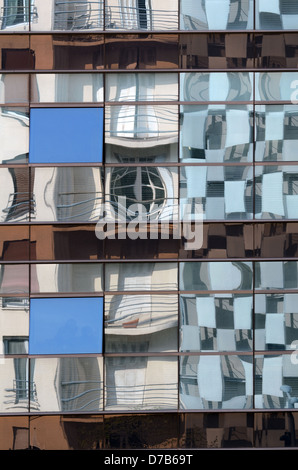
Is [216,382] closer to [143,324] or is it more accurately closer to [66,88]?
[143,324]

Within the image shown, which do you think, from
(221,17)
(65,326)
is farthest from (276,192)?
(65,326)

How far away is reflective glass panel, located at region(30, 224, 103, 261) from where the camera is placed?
41.2 ft

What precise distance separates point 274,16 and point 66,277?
7210 millimetres

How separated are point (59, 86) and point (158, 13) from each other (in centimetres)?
266

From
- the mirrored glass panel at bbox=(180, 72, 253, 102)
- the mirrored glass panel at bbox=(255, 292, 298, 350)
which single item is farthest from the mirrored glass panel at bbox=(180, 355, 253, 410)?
the mirrored glass panel at bbox=(180, 72, 253, 102)

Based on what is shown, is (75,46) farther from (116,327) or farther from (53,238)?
(116,327)

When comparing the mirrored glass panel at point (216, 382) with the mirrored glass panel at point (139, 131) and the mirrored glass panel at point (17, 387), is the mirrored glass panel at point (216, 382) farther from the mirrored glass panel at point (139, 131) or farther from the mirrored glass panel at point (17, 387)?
the mirrored glass panel at point (139, 131)

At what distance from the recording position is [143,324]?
12.6m

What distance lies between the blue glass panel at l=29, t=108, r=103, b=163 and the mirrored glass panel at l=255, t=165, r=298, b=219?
360cm

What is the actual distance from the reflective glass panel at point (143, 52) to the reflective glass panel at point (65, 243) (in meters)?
3.59

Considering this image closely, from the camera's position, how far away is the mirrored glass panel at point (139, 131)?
12734 millimetres

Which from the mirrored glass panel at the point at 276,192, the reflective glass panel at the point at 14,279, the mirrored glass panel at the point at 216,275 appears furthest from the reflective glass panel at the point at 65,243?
the mirrored glass panel at the point at 276,192

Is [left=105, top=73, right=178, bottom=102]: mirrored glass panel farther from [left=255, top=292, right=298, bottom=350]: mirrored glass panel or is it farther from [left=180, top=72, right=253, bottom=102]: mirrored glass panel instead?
[left=255, top=292, right=298, bottom=350]: mirrored glass panel

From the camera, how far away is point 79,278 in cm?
1260
